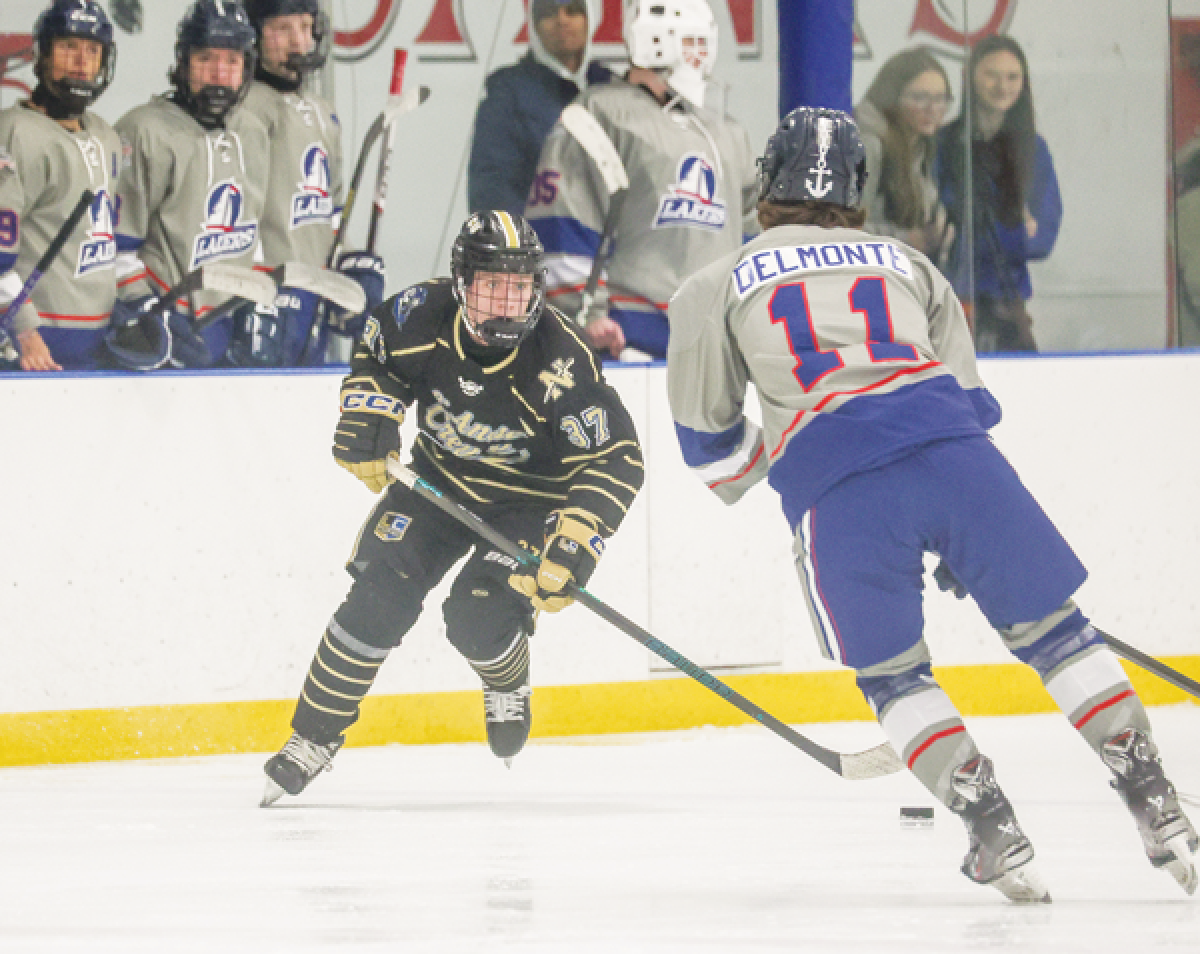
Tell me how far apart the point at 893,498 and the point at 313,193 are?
7.84 feet

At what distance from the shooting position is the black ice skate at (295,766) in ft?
10.6

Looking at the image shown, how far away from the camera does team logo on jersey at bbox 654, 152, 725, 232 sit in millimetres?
4398

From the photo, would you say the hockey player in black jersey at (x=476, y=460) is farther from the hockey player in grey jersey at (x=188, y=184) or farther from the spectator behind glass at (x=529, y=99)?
the spectator behind glass at (x=529, y=99)

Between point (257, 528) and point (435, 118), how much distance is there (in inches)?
50.1

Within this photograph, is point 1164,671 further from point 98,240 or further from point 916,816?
point 98,240

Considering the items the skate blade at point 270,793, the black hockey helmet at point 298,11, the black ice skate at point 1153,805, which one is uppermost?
the black hockey helmet at point 298,11

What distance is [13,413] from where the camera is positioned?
3746 mm

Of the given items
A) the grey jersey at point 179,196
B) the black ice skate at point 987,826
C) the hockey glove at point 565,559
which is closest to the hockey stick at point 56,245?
the grey jersey at point 179,196

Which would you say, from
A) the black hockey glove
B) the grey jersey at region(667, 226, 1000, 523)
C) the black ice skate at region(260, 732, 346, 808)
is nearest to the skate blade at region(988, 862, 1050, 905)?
the black hockey glove

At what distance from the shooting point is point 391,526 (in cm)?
334

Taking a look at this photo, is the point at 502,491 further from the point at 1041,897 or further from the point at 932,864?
the point at 1041,897

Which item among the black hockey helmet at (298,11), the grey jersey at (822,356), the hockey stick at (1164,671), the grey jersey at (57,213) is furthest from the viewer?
the black hockey helmet at (298,11)

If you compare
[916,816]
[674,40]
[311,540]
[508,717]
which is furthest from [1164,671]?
[674,40]

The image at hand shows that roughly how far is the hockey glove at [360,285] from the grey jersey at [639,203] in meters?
0.38
